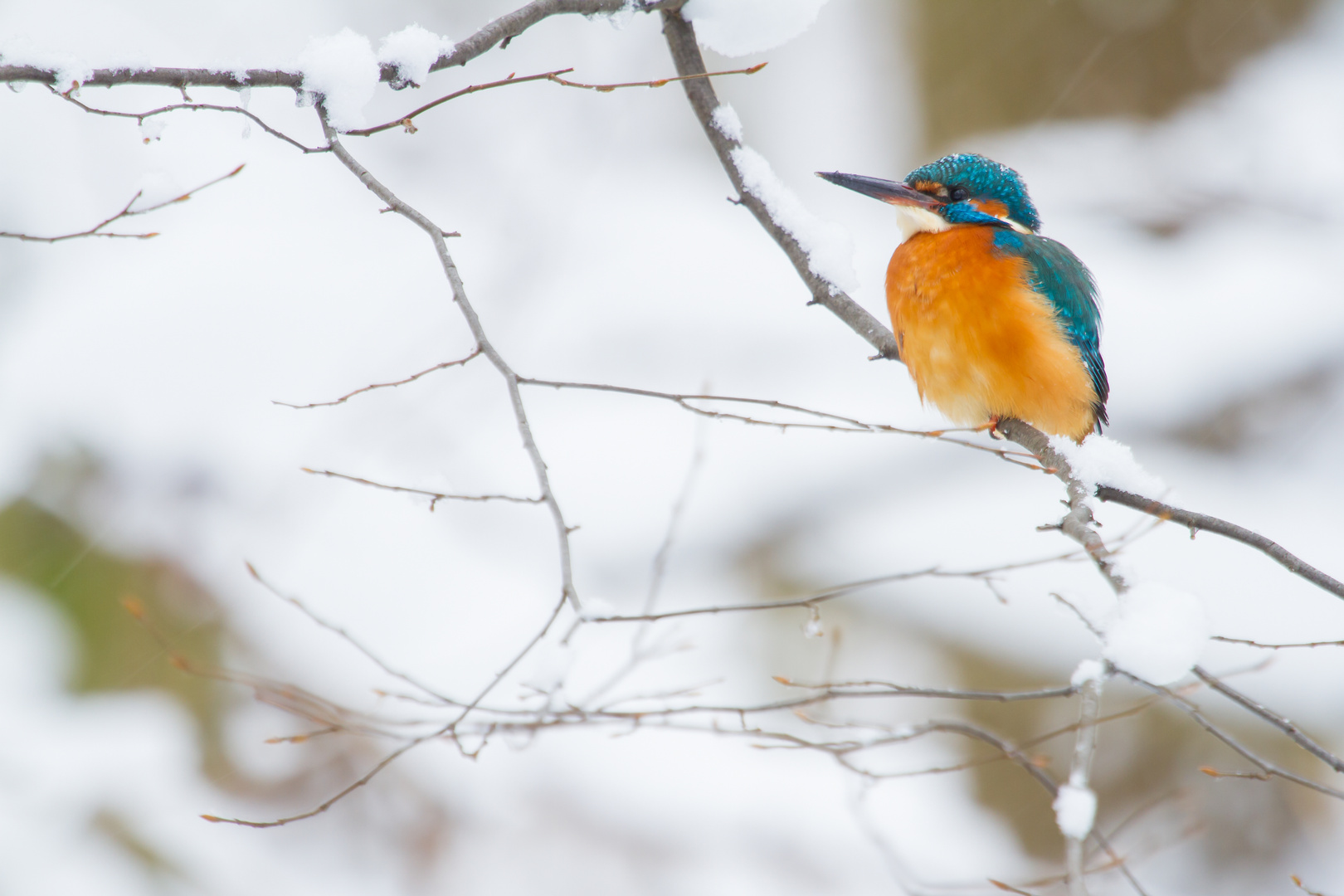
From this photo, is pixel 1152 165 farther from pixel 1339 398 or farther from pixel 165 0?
pixel 165 0

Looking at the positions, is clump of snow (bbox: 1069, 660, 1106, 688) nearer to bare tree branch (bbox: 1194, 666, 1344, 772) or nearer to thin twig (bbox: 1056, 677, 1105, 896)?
thin twig (bbox: 1056, 677, 1105, 896)

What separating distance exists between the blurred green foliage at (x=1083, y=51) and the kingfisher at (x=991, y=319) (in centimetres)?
396

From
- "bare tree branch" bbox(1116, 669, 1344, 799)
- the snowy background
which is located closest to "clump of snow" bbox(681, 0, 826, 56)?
"bare tree branch" bbox(1116, 669, 1344, 799)

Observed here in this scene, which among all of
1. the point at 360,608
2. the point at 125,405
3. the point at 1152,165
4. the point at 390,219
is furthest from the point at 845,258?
the point at 390,219

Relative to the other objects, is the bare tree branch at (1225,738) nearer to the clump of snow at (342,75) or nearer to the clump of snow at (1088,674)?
the clump of snow at (1088,674)

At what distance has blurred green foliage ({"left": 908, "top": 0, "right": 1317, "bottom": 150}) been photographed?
219 inches

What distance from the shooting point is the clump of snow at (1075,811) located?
129cm

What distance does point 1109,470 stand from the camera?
1.88 metres

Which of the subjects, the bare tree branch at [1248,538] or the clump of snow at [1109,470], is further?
the clump of snow at [1109,470]

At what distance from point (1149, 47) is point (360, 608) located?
6.14m

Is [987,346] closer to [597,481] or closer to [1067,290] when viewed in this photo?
[1067,290]

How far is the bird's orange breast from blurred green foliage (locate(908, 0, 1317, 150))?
14.0ft

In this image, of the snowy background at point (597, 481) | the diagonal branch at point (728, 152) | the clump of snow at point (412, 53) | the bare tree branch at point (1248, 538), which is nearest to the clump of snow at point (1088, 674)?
the bare tree branch at point (1248, 538)

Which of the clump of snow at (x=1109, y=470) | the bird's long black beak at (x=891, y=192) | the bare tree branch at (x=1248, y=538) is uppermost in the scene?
the bird's long black beak at (x=891, y=192)
